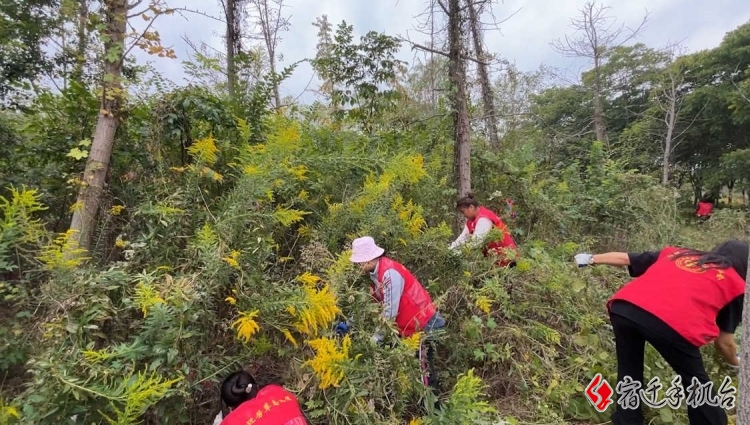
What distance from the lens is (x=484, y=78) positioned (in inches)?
354

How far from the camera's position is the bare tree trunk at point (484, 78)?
230 inches

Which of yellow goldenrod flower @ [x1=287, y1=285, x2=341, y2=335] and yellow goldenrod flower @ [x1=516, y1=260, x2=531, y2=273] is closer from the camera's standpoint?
yellow goldenrod flower @ [x1=287, y1=285, x2=341, y2=335]

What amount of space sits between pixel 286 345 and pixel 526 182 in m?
4.80

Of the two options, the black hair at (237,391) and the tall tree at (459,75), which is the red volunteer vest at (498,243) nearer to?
the tall tree at (459,75)

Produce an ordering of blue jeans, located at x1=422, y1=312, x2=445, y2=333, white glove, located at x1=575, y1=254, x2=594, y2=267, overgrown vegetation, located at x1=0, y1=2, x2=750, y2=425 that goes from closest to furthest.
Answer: overgrown vegetation, located at x1=0, y1=2, x2=750, y2=425 → blue jeans, located at x1=422, y1=312, x2=445, y2=333 → white glove, located at x1=575, y1=254, x2=594, y2=267

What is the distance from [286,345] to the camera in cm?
266

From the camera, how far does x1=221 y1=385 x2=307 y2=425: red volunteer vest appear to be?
1874mm

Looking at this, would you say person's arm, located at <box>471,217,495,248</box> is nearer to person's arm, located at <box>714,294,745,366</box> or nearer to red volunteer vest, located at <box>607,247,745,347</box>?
red volunteer vest, located at <box>607,247,745,347</box>

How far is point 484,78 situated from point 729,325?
300 inches

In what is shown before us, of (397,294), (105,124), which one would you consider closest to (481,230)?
(397,294)

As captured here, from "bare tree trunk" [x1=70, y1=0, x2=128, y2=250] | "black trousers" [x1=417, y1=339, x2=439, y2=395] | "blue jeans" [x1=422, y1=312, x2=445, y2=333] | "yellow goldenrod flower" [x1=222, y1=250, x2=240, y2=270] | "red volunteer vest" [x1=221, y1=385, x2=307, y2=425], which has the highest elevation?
"bare tree trunk" [x1=70, y1=0, x2=128, y2=250]

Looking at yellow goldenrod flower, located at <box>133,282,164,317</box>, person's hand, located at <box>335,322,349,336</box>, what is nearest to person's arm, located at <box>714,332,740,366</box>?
person's hand, located at <box>335,322,349,336</box>

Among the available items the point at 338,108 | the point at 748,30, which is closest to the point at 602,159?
the point at 338,108

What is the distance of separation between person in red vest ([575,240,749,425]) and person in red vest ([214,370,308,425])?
6.62ft
